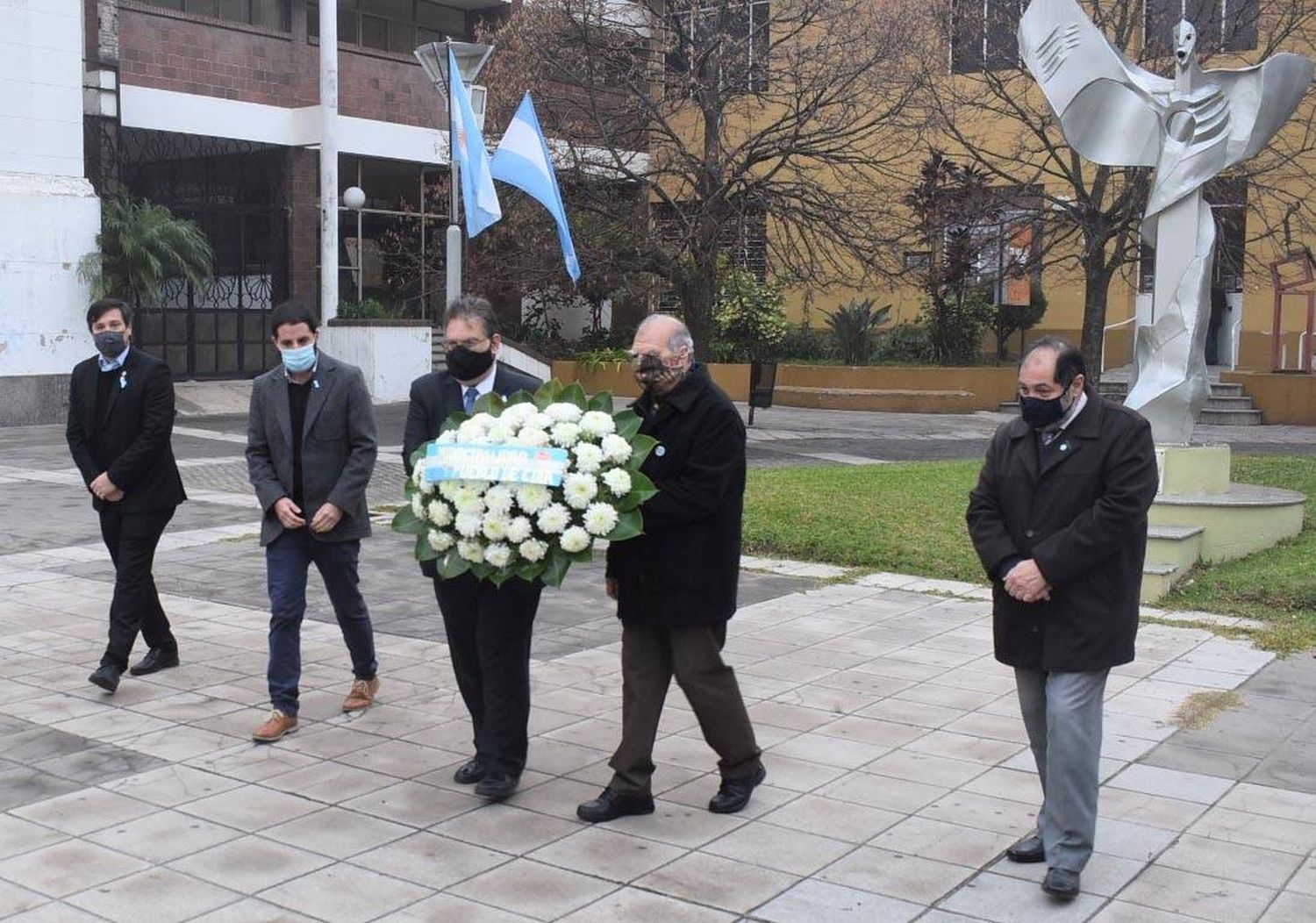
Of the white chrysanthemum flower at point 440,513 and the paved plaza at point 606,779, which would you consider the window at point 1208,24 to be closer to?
the paved plaza at point 606,779

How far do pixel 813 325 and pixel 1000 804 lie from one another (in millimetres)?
25836

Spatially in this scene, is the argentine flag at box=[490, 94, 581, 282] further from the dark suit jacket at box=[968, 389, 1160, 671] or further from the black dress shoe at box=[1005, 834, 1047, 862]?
the black dress shoe at box=[1005, 834, 1047, 862]

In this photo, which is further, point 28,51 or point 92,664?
point 28,51

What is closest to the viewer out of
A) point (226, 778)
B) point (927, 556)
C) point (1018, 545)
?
point (1018, 545)

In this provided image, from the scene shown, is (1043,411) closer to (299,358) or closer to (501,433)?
(501,433)

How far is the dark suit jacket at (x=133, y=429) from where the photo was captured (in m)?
7.14

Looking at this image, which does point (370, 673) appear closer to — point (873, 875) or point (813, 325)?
point (873, 875)

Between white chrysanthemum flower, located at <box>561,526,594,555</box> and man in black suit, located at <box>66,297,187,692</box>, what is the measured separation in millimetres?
2889

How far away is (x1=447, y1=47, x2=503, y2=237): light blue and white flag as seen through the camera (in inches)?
492

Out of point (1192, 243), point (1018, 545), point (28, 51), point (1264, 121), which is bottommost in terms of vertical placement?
point (1018, 545)

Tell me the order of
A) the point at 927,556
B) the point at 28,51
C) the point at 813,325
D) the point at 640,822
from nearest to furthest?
the point at 640,822 → the point at 927,556 → the point at 28,51 → the point at 813,325

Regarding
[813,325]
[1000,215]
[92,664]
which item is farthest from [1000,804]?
[813,325]

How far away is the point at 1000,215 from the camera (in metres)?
23.5

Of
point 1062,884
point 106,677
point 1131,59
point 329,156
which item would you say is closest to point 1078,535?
point 1062,884
